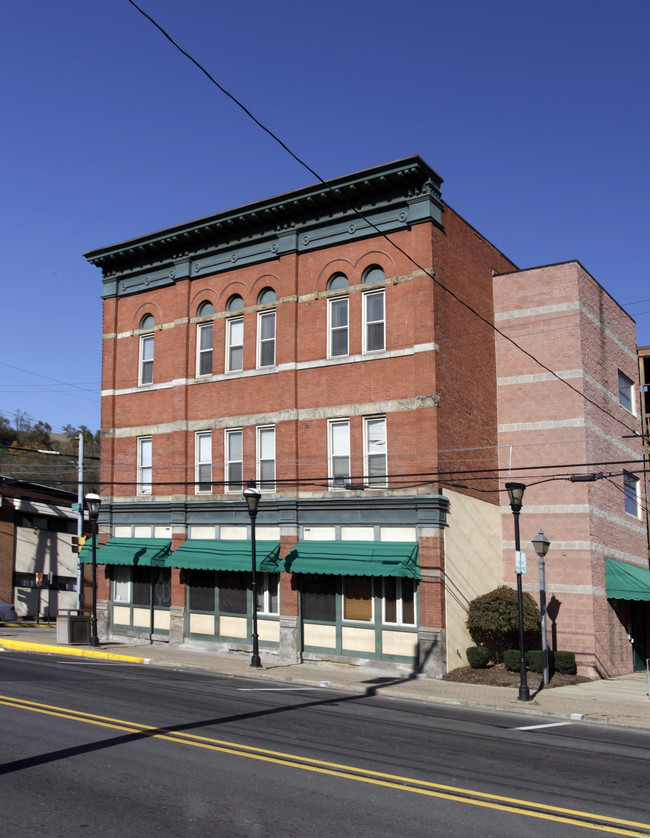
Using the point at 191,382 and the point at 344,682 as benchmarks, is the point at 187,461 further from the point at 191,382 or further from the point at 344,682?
the point at 344,682

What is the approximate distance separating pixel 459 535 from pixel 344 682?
561cm

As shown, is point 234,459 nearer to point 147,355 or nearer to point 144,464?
point 144,464

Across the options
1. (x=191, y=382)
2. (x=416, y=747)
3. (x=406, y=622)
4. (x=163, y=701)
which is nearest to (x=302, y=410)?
(x=191, y=382)

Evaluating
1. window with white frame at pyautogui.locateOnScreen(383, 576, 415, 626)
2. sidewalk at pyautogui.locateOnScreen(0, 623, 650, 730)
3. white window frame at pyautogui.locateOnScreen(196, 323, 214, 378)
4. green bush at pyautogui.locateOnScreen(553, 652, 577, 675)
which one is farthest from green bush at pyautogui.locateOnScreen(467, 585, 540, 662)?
white window frame at pyautogui.locateOnScreen(196, 323, 214, 378)

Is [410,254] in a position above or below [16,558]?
above

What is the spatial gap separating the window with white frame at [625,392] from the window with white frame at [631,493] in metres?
2.67

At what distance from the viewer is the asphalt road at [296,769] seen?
314 inches

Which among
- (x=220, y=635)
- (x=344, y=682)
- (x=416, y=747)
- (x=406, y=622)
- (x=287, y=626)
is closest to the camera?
(x=416, y=747)

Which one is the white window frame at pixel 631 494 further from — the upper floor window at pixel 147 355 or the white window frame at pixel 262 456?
the upper floor window at pixel 147 355

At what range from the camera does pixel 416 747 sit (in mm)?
12016

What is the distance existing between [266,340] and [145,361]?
5.79 metres

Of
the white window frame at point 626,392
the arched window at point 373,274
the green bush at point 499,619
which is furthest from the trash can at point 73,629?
the white window frame at point 626,392

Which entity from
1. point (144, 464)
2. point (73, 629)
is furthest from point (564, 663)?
point (73, 629)

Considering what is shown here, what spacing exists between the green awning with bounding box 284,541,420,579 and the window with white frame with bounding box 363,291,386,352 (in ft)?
19.5
